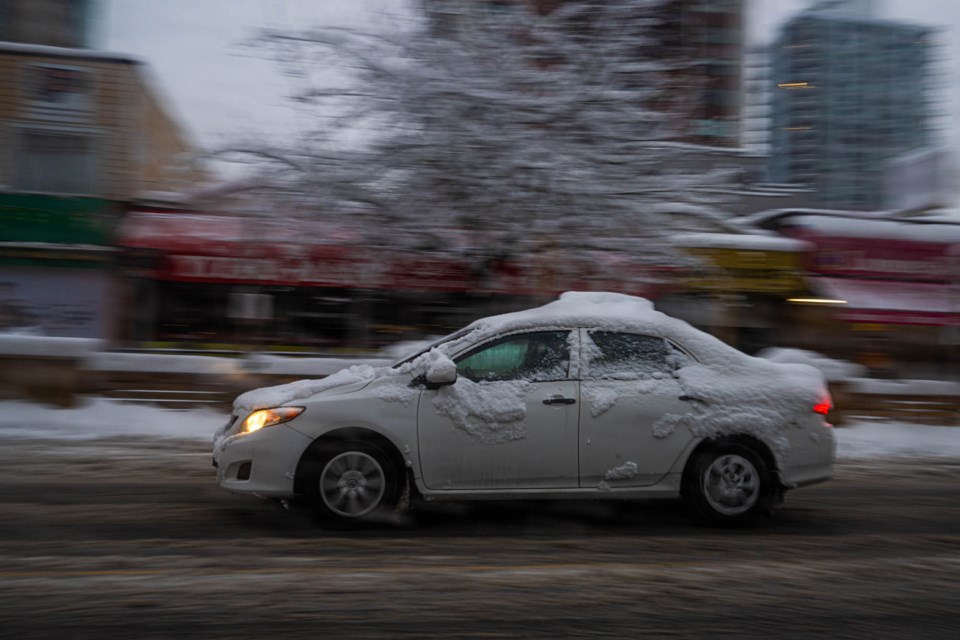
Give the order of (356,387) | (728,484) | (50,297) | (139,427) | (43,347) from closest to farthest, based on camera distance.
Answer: (356,387)
(728,484)
(139,427)
(43,347)
(50,297)

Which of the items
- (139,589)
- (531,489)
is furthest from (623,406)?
(139,589)

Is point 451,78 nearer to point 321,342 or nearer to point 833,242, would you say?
point 321,342

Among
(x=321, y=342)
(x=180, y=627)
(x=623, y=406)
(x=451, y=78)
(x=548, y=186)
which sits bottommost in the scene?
(x=180, y=627)

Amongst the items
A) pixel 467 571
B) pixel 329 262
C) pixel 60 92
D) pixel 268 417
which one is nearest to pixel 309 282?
pixel 329 262

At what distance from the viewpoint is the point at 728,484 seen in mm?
6457

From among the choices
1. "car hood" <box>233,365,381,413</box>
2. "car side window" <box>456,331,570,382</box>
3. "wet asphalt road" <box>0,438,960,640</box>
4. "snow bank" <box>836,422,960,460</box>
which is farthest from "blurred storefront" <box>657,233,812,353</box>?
"car hood" <box>233,365,381,413</box>

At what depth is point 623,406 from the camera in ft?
20.9

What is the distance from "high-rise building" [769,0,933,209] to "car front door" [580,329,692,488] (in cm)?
5594

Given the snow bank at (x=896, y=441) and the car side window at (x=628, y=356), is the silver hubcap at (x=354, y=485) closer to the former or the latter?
the car side window at (x=628, y=356)

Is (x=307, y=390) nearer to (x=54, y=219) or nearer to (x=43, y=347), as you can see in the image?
(x=43, y=347)

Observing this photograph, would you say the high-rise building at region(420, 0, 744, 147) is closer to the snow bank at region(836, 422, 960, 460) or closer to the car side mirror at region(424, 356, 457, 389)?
the snow bank at region(836, 422, 960, 460)

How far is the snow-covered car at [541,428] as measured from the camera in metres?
6.16

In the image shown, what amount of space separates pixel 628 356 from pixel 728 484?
3.85 feet

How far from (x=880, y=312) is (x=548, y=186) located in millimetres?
9281
